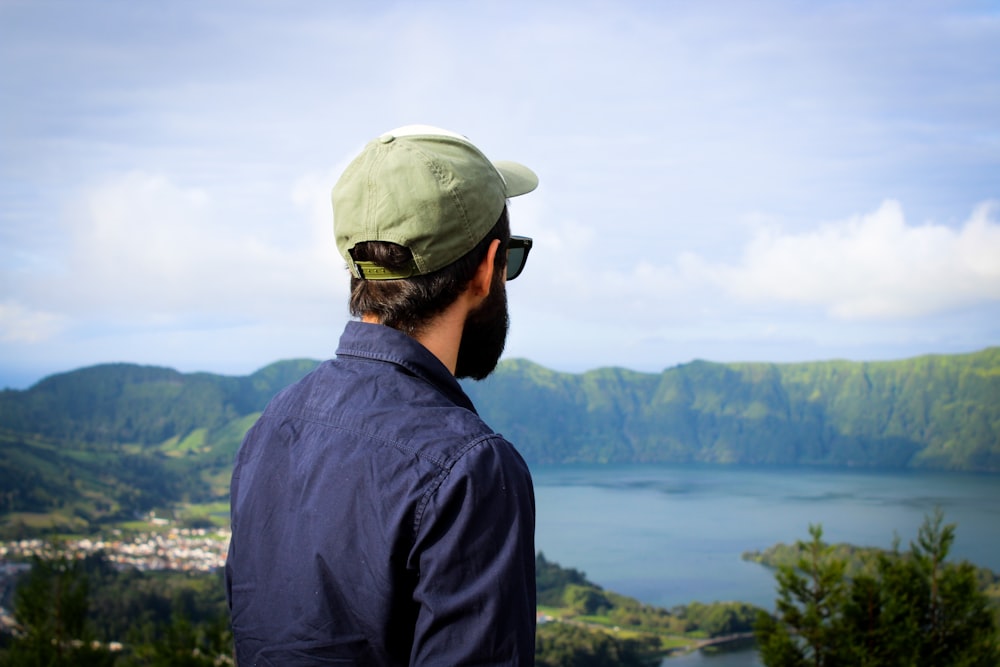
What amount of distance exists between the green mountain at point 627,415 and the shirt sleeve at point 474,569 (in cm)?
7190

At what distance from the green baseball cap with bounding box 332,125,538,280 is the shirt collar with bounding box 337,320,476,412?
10cm

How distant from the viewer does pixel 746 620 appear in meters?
33.4

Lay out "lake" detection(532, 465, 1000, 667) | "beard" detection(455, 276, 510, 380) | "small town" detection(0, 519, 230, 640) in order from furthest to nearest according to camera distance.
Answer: "lake" detection(532, 465, 1000, 667)
"small town" detection(0, 519, 230, 640)
"beard" detection(455, 276, 510, 380)

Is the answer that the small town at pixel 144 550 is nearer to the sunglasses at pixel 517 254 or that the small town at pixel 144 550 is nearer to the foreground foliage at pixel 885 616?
the foreground foliage at pixel 885 616

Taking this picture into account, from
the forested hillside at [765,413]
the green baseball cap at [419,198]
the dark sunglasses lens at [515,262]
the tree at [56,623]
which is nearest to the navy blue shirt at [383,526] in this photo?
the green baseball cap at [419,198]

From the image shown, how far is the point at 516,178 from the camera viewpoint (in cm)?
140

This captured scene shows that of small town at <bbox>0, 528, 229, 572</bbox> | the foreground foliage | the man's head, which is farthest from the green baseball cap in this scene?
small town at <bbox>0, 528, 229, 572</bbox>

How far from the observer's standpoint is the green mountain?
7844 centimetres

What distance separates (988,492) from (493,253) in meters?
77.1

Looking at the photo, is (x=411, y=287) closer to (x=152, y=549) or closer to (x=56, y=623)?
(x=56, y=623)

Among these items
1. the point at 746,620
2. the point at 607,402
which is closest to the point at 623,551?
the point at 746,620

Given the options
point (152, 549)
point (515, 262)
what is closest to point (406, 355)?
point (515, 262)

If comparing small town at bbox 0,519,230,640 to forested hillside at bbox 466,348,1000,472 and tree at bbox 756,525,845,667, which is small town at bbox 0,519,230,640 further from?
forested hillside at bbox 466,348,1000,472

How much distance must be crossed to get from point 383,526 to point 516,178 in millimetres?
672
